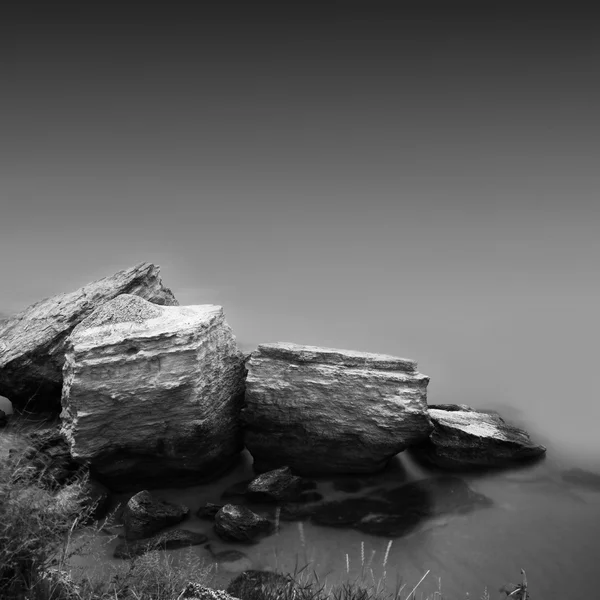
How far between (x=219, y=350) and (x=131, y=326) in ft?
5.98

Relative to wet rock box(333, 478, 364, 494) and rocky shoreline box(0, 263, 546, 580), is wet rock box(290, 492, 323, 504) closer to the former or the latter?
rocky shoreline box(0, 263, 546, 580)

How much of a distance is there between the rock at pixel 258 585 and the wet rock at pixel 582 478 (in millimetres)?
6867

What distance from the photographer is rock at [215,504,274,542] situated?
9969mm

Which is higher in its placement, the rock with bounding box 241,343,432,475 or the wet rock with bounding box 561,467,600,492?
the rock with bounding box 241,343,432,475

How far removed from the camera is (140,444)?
37.1 ft

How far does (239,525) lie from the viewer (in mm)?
10039

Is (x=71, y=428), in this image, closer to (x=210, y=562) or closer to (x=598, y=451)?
(x=210, y=562)

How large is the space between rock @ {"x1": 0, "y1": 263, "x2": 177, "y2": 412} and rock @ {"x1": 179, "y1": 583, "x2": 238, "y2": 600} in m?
9.08

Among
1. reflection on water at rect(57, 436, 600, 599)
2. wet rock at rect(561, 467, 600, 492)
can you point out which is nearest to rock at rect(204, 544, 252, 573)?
reflection on water at rect(57, 436, 600, 599)

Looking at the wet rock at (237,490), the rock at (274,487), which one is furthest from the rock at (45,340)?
the rock at (274,487)

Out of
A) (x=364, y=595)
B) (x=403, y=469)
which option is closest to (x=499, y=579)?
(x=403, y=469)

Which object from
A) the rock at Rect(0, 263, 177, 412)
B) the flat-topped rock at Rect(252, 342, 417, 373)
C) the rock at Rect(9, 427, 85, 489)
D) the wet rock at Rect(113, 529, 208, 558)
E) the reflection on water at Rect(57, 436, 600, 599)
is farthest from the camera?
the rock at Rect(0, 263, 177, 412)

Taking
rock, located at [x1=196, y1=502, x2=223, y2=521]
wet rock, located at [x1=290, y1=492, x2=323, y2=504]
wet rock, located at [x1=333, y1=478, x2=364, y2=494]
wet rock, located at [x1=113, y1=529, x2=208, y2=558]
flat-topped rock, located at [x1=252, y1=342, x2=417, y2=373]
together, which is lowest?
wet rock, located at [x1=113, y1=529, x2=208, y2=558]

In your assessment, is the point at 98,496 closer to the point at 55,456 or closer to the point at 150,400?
the point at 55,456
